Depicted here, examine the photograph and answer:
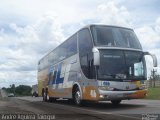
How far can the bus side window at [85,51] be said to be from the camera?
18047 mm

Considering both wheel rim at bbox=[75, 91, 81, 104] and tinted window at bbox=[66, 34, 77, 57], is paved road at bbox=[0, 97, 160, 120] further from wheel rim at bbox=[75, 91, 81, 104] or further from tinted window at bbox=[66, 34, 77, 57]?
tinted window at bbox=[66, 34, 77, 57]

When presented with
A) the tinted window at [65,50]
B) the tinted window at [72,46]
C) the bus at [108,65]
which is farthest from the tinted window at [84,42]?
the tinted window at [65,50]

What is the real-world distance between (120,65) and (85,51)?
2182mm

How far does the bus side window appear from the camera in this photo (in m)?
18.0

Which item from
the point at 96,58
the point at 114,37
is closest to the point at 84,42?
the point at 114,37

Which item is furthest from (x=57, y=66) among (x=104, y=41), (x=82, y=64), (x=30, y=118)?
(x=30, y=118)

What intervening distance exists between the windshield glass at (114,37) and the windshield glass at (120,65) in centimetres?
Answer: 48

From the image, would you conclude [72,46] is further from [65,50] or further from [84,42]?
[84,42]

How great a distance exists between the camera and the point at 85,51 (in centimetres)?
1866

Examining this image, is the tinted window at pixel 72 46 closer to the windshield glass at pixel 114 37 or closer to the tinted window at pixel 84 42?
the tinted window at pixel 84 42

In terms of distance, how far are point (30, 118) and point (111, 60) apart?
19.9 feet

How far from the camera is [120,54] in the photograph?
17469mm

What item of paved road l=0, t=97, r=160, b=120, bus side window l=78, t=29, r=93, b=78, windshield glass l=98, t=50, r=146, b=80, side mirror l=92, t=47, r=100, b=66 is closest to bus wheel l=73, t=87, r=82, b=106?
paved road l=0, t=97, r=160, b=120

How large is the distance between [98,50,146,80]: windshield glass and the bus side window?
0.88 meters
